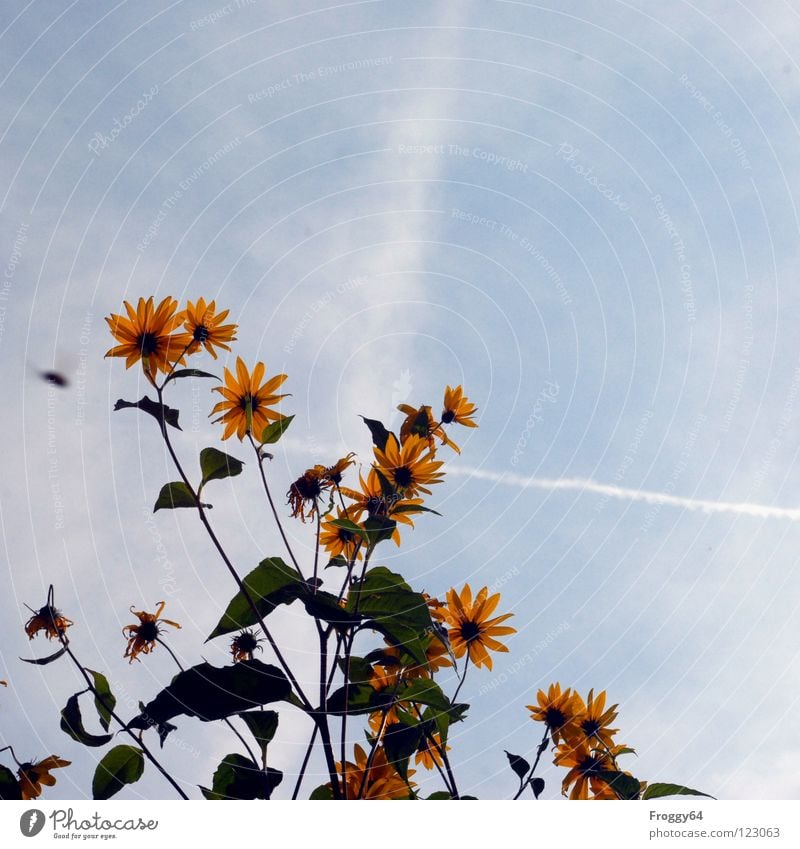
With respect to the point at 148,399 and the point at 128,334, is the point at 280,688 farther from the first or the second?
the point at 128,334

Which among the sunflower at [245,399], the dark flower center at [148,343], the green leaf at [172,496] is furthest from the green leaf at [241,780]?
the dark flower center at [148,343]

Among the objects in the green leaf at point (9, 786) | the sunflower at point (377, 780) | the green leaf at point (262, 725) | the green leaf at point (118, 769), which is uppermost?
the green leaf at point (262, 725)

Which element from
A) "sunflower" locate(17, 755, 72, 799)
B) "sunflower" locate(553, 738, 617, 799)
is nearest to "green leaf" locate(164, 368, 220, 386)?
"sunflower" locate(17, 755, 72, 799)

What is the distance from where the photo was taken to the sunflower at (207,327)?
1.44 metres

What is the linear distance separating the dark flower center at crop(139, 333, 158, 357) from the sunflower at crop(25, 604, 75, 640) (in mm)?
541

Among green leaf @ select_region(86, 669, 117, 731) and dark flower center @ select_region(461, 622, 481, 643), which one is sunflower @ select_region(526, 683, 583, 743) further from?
green leaf @ select_region(86, 669, 117, 731)

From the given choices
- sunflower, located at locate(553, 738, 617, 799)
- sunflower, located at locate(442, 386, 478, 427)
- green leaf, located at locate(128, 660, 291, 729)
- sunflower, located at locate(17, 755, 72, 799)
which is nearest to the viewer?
green leaf, located at locate(128, 660, 291, 729)

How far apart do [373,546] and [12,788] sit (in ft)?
3.01

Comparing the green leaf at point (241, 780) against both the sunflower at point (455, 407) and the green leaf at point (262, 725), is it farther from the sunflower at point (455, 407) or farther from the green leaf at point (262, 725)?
the sunflower at point (455, 407)

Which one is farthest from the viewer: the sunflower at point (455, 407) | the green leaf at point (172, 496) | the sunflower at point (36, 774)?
the sunflower at point (455, 407)

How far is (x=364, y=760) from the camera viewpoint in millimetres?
1383

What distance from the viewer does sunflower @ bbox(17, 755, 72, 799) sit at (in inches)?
56.7

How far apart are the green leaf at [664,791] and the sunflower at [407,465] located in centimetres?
83
